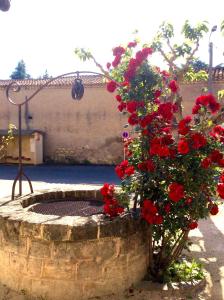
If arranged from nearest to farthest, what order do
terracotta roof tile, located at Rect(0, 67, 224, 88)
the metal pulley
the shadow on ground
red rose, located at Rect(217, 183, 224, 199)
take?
red rose, located at Rect(217, 183, 224, 199) < the metal pulley < the shadow on ground < terracotta roof tile, located at Rect(0, 67, 224, 88)

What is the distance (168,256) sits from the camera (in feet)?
14.3

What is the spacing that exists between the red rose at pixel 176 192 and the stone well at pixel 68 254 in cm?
64

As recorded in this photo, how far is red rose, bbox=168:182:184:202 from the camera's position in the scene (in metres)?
3.65

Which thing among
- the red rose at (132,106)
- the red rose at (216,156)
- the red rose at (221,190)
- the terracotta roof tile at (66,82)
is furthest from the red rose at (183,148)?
the terracotta roof tile at (66,82)

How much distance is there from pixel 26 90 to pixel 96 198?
1451cm

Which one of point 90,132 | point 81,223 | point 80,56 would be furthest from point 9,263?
point 90,132

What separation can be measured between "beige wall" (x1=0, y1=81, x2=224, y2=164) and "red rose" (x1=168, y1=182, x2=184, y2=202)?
13380mm

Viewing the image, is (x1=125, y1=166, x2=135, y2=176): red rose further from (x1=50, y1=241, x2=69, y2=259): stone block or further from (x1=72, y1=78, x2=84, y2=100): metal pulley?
(x1=72, y1=78, x2=84, y2=100): metal pulley

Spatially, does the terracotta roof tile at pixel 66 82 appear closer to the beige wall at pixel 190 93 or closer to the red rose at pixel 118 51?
the beige wall at pixel 190 93

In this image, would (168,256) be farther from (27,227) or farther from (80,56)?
(80,56)

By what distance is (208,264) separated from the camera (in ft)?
16.2

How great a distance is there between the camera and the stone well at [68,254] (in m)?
3.79

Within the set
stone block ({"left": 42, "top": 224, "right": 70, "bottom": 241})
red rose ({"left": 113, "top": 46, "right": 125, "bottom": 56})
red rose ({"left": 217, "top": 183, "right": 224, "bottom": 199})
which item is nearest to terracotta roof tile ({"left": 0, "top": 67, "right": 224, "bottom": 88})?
red rose ({"left": 113, "top": 46, "right": 125, "bottom": 56})

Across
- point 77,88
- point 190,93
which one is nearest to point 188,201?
point 77,88
